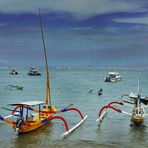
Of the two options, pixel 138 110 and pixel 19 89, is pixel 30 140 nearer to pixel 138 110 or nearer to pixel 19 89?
pixel 138 110

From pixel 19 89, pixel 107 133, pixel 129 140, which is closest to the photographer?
pixel 129 140

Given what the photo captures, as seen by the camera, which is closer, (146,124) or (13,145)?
(13,145)

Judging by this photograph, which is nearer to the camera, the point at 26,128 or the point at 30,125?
the point at 26,128

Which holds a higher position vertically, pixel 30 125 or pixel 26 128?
pixel 30 125

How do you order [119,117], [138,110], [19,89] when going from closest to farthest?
[138,110] < [119,117] < [19,89]

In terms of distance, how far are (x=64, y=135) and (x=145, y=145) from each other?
22.2 feet

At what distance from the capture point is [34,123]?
29.6 metres

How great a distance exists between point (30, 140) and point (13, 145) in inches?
67.1

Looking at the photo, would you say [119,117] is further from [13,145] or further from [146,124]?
[13,145]

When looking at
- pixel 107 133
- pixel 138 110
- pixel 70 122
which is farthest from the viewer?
pixel 70 122

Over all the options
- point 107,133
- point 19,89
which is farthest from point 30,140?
point 19,89

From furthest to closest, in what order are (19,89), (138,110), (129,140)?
(19,89) → (138,110) → (129,140)

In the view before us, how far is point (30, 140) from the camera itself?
27234mm

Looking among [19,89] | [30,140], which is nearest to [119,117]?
[30,140]
